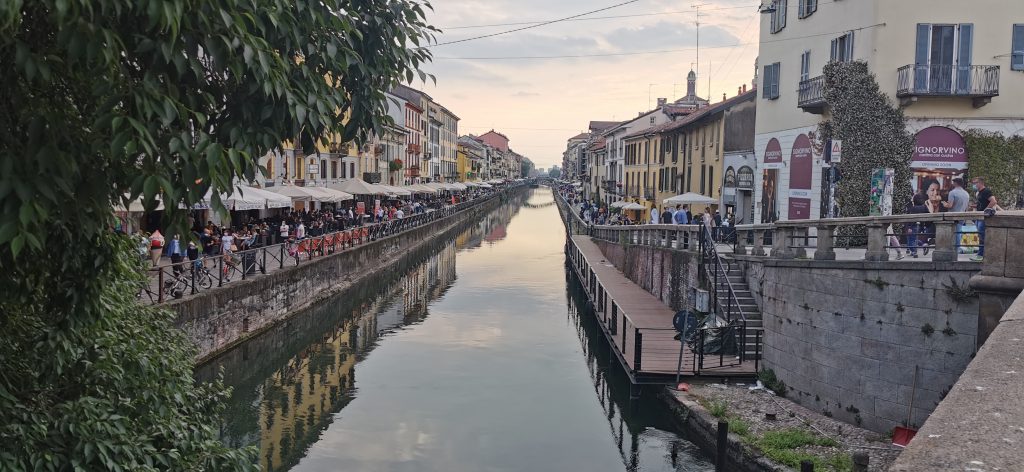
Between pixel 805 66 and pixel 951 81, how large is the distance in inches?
198

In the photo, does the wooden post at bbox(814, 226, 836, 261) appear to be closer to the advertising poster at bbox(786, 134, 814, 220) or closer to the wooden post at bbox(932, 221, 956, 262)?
the wooden post at bbox(932, 221, 956, 262)

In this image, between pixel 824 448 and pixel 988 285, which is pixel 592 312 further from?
pixel 988 285

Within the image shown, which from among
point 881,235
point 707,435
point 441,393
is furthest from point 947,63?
point 441,393

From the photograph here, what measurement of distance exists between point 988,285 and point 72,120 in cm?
983

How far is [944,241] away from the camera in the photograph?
11039 millimetres

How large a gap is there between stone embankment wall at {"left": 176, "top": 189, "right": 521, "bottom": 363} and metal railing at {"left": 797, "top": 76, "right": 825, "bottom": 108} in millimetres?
15500

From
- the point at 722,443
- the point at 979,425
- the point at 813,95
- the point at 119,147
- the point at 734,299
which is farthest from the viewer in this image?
the point at 813,95

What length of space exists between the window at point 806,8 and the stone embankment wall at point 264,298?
55.8 ft

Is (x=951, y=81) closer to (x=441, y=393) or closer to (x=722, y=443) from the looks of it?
(x=722, y=443)

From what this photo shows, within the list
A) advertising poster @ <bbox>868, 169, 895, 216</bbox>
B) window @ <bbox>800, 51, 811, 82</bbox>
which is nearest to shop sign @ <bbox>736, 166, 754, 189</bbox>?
window @ <bbox>800, 51, 811, 82</bbox>

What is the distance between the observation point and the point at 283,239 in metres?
27.5

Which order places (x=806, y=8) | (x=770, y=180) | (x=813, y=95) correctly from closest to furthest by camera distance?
(x=813, y=95) → (x=806, y=8) → (x=770, y=180)

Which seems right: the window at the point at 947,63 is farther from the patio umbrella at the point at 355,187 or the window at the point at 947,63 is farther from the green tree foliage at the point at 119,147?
the patio umbrella at the point at 355,187

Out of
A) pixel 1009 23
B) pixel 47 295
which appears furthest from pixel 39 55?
pixel 1009 23
